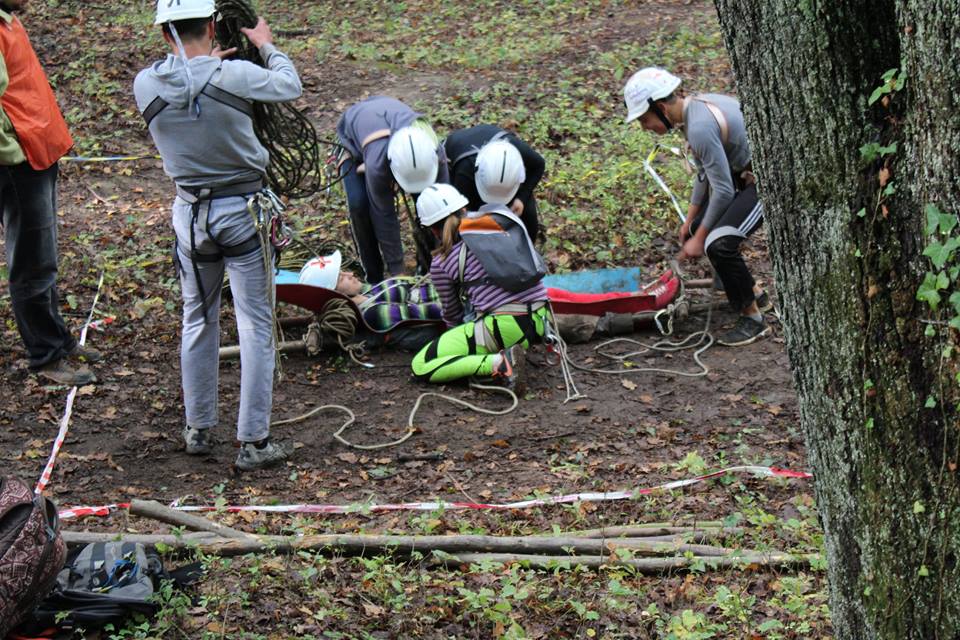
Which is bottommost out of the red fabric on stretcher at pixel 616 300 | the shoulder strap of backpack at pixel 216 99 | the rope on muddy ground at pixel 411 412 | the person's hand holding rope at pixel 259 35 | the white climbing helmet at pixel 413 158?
the rope on muddy ground at pixel 411 412

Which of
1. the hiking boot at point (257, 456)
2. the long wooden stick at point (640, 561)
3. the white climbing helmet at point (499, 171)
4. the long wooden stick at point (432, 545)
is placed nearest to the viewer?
the long wooden stick at point (640, 561)

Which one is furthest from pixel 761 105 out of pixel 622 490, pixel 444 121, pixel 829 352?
pixel 444 121

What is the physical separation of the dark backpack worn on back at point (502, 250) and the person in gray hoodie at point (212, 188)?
59.0 inches

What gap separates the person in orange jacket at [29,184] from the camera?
5539 millimetres

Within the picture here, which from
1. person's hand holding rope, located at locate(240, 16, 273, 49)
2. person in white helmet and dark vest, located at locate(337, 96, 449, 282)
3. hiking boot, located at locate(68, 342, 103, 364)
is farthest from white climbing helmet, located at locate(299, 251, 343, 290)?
person's hand holding rope, located at locate(240, 16, 273, 49)

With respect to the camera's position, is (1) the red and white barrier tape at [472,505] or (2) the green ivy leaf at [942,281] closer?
(2) the green ivy leaf at [942,281]

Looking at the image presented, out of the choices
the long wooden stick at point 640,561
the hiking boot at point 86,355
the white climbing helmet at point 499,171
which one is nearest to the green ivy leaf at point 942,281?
the long wooden stick at point 640,561

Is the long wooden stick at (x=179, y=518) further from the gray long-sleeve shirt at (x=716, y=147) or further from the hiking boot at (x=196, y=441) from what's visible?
the gray long-sleeve shirt at (x=716, y=147)

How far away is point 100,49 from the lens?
501 inches

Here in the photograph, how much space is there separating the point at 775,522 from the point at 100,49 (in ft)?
36.8

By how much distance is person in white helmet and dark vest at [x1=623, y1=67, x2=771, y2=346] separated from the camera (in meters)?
6.25

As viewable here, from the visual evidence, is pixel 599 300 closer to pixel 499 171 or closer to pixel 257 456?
pixel 499 171

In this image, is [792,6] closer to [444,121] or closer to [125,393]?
[125,393]

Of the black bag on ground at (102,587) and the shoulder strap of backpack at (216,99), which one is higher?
the shoulder strap of backpack at (216,99)
